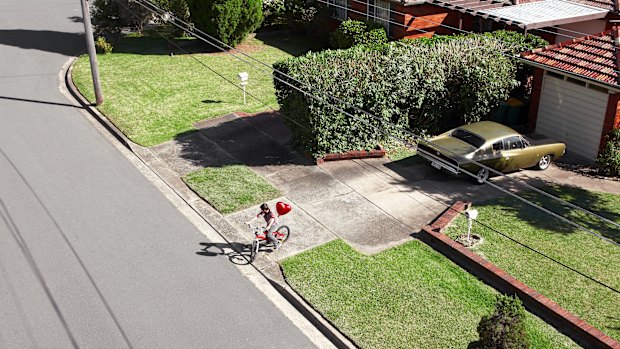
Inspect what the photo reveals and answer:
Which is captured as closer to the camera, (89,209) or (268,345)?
(268,345)

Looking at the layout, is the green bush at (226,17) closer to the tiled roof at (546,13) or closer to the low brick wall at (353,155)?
the tiled roof at (546,13)

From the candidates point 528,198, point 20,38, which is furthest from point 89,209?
point 20,38

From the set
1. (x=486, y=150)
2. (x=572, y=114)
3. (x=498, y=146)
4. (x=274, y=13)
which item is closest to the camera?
(x=486, y=150)

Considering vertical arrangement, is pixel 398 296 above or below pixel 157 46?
below

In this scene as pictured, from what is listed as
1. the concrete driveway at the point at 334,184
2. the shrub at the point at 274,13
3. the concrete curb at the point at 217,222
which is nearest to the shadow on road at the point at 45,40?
the concrete curb at the point at 217,222

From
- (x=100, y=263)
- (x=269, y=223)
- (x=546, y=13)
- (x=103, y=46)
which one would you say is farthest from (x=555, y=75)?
(x=103, y=46)

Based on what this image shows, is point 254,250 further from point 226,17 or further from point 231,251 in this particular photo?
point 226,17

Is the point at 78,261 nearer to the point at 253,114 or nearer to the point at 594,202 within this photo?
the point at 253,114
